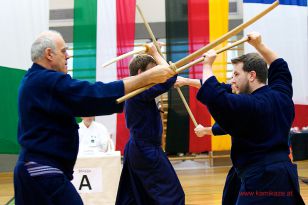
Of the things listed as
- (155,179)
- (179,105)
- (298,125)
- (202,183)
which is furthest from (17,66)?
(298,125)

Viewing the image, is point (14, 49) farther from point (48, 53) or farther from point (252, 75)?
point (252, 75)

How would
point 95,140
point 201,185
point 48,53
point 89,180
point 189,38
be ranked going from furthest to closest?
point 189,38 < point 201,185 < point 95,140 < point 89,180 < point 48,53

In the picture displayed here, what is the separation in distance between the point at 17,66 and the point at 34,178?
15.0 feet

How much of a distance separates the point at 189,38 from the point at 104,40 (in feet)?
4.36

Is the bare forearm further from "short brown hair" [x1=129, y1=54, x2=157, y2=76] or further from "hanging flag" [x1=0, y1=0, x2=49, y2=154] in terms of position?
"hanging flag" [x1=0, y1=0, x2=49, y2=154]

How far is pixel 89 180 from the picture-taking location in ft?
16.0

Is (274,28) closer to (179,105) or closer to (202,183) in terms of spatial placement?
(179,105)

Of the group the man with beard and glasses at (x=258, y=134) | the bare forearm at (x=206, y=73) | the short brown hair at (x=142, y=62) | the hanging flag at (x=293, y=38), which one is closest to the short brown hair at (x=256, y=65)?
the man with beard and glasses at (x=258, y=134)

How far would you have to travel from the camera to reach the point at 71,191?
6.48 feet

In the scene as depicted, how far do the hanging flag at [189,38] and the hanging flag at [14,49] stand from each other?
196 cm

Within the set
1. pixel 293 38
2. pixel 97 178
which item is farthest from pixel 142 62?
pixel 293 38

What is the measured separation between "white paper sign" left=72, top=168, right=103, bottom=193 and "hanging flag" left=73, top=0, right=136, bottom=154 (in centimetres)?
160

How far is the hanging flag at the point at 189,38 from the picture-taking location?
6.64 m

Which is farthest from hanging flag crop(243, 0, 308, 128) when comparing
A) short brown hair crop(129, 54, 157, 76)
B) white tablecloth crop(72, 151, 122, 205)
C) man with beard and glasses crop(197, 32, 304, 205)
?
man with beard and glasses crop(197, 32, 304, 205)
